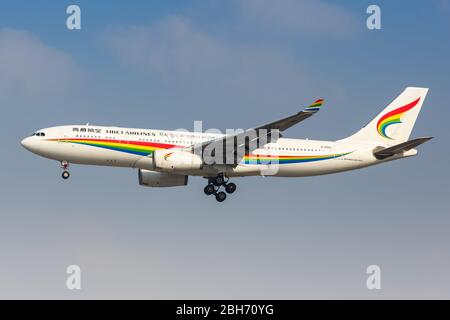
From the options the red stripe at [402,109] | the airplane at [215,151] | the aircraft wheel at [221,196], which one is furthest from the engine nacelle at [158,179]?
the red stripe at [402,109]

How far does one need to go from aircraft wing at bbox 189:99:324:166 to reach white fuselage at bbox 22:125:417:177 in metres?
0.87

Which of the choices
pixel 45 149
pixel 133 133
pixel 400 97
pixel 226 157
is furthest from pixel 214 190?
pixel 400 97

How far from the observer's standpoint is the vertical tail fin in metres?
55.6

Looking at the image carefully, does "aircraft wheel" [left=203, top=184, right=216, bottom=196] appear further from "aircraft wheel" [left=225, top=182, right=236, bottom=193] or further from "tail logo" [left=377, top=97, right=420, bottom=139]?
"tail logo" [left=377, top=97, right=420, bottom=139]

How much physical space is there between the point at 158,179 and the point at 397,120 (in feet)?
54.9

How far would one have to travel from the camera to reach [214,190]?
52.4 meters

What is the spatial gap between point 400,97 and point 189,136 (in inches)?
636

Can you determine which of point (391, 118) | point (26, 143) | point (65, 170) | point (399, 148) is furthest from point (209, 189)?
point (391, 118)

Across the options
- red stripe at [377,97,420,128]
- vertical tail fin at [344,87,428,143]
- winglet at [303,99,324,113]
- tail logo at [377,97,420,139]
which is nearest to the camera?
winglet at [303,99,324,113]

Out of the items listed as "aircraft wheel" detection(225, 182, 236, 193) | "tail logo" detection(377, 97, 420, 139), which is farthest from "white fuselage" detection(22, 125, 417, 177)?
"tail logo" detection(377, 97, 420, 139)

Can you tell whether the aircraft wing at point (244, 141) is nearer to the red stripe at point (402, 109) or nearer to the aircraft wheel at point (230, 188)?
the aircraft wheel at point (230, 188)

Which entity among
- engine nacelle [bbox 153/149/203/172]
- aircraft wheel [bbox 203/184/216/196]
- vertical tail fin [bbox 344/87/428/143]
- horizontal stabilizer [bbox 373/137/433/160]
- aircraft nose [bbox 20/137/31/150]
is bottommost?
aircraft wheel [bbox 203/184/216/196]

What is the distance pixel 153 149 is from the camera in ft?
162

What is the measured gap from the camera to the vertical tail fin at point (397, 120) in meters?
55.6
